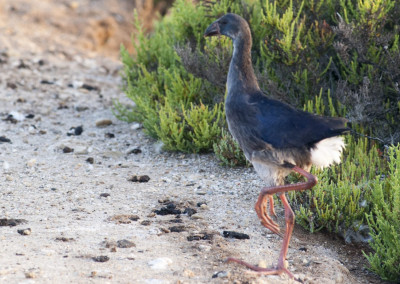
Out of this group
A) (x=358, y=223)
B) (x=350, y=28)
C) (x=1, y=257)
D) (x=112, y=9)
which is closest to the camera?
(x=1, y=257)

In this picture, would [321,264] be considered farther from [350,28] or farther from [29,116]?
[29,116]

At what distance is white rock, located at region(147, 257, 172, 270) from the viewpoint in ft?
13.7

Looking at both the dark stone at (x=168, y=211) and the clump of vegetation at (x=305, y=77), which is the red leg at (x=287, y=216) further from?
the dark stone at (x=168, y=211)

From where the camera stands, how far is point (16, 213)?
5.19 meters

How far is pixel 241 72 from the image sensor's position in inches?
197

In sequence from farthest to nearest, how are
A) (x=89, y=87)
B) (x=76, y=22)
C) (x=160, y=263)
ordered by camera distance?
1. (x=76, y=22)
2. (x=89, y=87)
3. (x=160, y=263)

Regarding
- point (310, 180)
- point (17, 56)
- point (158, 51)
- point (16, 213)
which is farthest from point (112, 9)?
point (310, 180)

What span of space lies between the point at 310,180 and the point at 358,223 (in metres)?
0.92

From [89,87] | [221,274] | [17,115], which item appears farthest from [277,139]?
[89,87]

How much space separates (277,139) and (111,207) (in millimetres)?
1810

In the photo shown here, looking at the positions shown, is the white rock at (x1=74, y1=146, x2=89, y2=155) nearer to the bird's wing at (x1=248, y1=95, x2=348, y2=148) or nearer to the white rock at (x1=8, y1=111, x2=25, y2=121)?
the white rock at (x1=8, y1=111, x2=25, y2=121)

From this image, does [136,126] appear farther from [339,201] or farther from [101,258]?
A: [101,258]

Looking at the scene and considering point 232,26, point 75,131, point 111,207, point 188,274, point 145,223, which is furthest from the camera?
point 75,131

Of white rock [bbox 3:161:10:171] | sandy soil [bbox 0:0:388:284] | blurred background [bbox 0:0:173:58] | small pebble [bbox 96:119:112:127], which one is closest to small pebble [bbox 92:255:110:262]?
sandy soil [bbox 0:0:388:284]
